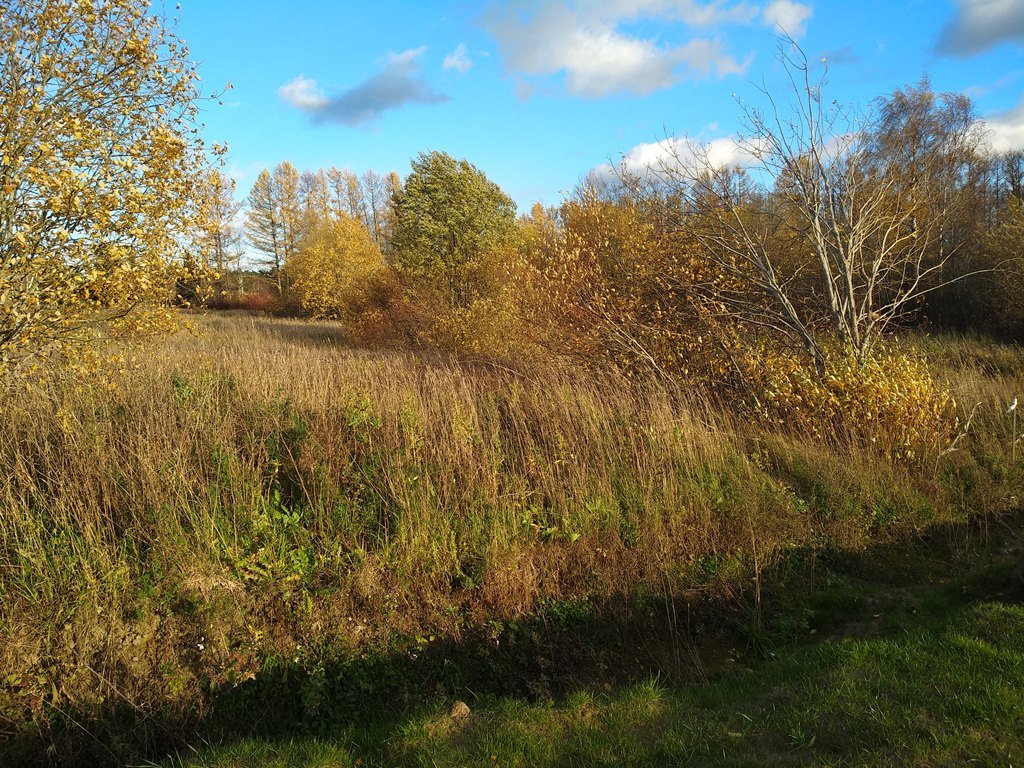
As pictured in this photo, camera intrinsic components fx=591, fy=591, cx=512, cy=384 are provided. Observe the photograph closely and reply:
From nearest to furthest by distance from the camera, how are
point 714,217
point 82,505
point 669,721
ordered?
1. point 669,721
2. point 82,505
3. point 714,217

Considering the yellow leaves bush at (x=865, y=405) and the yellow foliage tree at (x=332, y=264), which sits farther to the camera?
the yellow foliage tree at (x=332, y=264)

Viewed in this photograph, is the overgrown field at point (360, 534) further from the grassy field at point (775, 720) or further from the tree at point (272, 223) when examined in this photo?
the tree at point (272, 223)

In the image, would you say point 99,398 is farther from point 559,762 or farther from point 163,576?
point 559,762

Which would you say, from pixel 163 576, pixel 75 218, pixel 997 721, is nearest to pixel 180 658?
pixel 163 576

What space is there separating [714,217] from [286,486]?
7.04 meters

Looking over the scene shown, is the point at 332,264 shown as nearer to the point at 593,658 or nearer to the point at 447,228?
the point at 447,228

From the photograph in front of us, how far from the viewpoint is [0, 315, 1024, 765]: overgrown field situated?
3881 millimetres

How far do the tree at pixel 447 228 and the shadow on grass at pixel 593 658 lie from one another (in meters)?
16.3

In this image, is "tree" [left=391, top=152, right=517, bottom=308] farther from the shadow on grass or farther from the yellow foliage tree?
the shadow on grass

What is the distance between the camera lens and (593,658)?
177 inches

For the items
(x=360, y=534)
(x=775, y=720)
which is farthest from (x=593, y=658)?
(x=360, y=534)

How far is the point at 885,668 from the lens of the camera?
138 inches

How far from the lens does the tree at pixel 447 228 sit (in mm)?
20484

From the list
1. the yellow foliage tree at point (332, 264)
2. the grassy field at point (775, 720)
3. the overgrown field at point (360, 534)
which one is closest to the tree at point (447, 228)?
the yellow foliage tree at point (332, 264)
